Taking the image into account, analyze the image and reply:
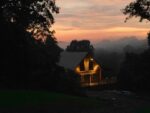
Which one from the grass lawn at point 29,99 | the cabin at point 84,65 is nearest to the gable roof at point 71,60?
the cabin at point 84,65

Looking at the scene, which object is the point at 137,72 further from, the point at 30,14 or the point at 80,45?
the point at 80,45

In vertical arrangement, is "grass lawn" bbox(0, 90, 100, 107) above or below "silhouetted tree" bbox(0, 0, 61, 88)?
below

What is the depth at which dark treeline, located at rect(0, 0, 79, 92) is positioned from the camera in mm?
42188

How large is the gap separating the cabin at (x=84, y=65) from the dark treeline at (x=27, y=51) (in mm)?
37256

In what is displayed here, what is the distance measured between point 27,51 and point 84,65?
4657 centimetres

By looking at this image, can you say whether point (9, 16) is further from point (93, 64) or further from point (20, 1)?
point (93, 64)

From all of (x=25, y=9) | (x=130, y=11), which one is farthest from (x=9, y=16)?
(x=130, y=11)

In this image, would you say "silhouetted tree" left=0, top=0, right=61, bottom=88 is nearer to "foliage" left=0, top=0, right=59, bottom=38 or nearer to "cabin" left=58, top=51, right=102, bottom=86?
"foliage" left=0, top=0, right=59, bottom=38

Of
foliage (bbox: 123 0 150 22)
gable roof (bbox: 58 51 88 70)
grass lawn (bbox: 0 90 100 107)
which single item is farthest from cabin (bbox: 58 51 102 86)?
grass lawn (bbox: 0 90 100 107)

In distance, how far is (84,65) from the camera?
295ft

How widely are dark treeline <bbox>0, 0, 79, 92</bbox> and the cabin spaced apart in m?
37.3

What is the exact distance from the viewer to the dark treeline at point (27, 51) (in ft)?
138

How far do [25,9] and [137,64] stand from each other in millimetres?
28444

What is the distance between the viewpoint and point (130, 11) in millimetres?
52375
